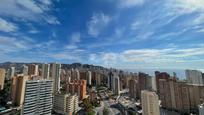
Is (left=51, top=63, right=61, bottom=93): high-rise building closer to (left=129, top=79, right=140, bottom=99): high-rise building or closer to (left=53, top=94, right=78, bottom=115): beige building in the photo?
(left=53, top=94, right=78, bottom=115): beige building

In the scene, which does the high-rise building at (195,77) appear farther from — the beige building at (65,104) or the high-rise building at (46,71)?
the high-rise building at (46,71)

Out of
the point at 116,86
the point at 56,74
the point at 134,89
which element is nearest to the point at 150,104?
the point at 134,89

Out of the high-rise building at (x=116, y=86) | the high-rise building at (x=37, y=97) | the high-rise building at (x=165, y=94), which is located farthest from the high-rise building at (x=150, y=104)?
the high-rise building at (x=116, y=86)

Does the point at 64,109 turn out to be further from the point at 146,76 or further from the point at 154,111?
the point at 146,76

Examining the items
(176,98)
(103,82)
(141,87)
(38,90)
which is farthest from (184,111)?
(103,82)

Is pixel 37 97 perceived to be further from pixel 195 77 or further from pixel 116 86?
pixel 195 77
